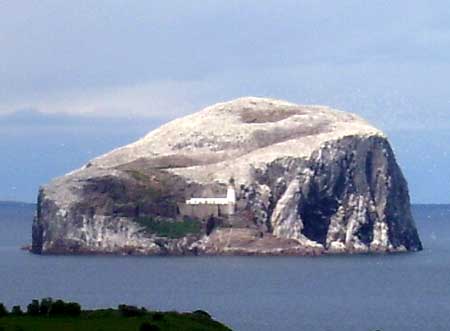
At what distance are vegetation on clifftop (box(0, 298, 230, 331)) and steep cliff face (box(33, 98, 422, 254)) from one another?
10599 centimetres

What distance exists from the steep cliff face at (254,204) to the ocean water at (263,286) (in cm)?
567

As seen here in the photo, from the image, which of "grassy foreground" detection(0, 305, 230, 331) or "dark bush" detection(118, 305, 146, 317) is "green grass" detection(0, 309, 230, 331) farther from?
"dark bush" detection(118, 305, 146, 317)

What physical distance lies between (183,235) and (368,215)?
55.3ft

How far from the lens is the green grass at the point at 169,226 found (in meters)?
154

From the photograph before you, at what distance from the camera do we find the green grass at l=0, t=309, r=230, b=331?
41906 mm

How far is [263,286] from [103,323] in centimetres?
6606

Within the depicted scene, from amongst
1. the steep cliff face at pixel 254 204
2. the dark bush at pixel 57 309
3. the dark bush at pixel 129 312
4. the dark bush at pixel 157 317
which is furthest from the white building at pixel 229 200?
the dark bush at pixel 157 317

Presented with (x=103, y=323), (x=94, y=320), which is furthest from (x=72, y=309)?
(x=103, y=323)

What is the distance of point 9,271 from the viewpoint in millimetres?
125312

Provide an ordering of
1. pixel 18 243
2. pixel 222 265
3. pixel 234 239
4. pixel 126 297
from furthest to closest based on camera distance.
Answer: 1. pixel 18 243
2. pixel 234 239
3. pixel 222 265
4. pixel 126 297

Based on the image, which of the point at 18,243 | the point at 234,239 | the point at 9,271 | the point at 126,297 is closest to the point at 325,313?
the point at 126,297

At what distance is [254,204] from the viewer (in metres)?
154

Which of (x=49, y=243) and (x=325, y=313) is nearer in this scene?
(x=325, y=313)

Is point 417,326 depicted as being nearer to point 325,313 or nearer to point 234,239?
point 325,313
